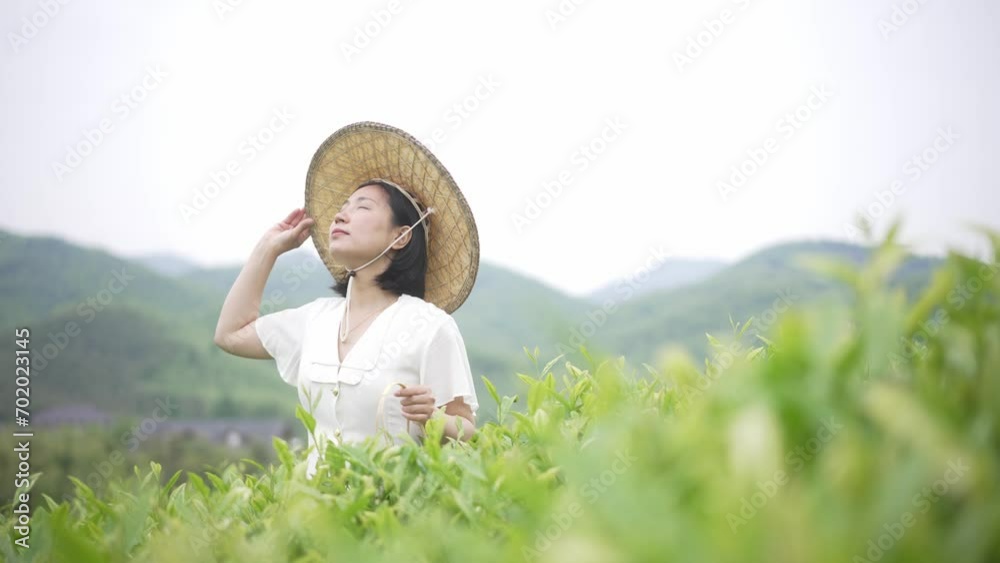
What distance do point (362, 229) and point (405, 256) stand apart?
0.50 feet

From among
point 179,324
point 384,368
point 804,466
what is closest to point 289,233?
point 384,368

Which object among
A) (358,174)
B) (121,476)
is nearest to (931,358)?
(121,476)

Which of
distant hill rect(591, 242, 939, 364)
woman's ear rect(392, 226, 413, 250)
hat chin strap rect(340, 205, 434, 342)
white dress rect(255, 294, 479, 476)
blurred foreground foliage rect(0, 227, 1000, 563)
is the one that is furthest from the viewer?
distant hill rect(591, 242, 939, 364)

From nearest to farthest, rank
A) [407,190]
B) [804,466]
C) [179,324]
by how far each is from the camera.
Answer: [804,466] < [407,190] < [179,324]

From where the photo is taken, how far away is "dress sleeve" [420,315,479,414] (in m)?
2.00

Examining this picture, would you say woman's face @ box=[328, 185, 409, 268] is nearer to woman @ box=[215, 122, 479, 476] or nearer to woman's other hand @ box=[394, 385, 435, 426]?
woman @ box=[215, 122, 479, 476]

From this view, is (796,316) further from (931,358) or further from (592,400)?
(592,400)

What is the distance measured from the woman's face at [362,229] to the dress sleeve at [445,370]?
0.35 m

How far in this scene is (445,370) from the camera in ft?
6.62

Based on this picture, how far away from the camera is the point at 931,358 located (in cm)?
58

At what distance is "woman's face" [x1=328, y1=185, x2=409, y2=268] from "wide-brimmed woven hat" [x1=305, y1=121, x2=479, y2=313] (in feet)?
0.38

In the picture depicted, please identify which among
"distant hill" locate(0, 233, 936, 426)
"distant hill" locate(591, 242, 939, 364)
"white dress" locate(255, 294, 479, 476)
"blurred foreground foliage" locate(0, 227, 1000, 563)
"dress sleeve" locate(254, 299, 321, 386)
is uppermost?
"blurred foreground foliage" locate(0, 227, 1000, 563)

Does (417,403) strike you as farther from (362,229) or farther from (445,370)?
(362,229)

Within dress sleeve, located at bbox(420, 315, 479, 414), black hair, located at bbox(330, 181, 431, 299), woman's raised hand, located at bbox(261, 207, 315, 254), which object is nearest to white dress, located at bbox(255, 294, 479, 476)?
dress sleeve, located at bbox(420, 315, 479, 414)
